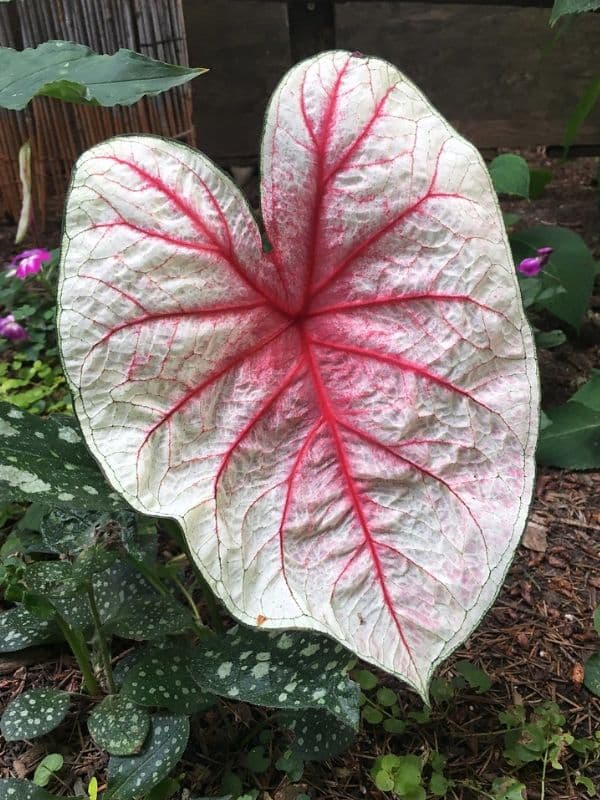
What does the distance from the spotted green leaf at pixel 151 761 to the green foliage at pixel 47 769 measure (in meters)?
0.12

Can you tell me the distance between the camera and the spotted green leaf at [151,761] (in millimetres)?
885

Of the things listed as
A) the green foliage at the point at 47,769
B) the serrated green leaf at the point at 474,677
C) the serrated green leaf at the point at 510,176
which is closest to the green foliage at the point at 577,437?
the serrated green leaf at the point at 510,176

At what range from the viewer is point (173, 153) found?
28.4 inches

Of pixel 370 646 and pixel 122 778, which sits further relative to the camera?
pixel 122 778

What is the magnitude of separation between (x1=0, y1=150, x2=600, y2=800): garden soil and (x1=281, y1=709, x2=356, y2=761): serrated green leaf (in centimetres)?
9

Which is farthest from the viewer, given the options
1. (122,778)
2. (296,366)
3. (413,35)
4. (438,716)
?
(413,35)

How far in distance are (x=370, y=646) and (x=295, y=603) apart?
8 centimetres

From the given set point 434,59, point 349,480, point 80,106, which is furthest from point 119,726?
point 434,59

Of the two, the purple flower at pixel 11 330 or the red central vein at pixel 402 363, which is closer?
the red central vein at pixel 402 363

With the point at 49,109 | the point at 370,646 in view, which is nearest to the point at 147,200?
the point at 370,646

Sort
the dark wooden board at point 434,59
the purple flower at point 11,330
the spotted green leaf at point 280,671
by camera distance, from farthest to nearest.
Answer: the dark wooden board at point 434,59 → the purple flower at point 11,330 → the spotted green leaf at point 280,671

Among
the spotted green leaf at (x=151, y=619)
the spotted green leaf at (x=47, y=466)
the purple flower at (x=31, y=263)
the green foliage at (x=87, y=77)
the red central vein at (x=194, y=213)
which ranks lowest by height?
the spotted green leaf at (x=151, y=619)

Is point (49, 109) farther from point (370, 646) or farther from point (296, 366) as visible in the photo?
point (370, 646)

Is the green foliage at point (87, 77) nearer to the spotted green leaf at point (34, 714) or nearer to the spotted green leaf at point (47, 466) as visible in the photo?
the spotted green leaf at point (47, 466)
